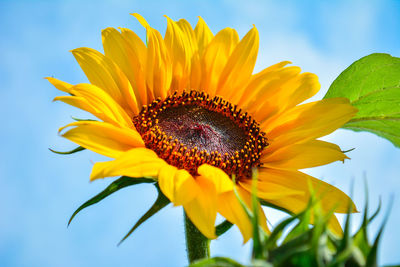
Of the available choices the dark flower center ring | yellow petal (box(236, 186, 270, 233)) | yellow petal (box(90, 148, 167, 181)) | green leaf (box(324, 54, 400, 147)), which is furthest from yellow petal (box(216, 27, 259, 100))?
yellow petal (box(90, 148, 167, 181))

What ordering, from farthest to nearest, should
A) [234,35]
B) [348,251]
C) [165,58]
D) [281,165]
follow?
[234,35]
[165,58]
[281,165]
[348,251]

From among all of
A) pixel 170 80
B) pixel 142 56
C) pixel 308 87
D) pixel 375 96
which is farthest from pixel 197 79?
pixel 375 96

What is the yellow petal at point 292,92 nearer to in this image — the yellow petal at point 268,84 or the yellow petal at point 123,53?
the yellow petal at point 268,84

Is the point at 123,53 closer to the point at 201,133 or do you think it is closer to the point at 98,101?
the point at 98,101

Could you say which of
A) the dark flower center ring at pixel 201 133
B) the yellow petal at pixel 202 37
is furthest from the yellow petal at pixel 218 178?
the yellow petal at pixel 202 37

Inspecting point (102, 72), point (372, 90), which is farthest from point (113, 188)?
point (372, 90)

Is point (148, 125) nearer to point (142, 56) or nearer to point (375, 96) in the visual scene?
point (142, 56)

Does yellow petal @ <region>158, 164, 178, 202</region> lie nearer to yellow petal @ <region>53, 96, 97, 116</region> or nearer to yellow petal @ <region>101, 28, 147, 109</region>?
yellow petal @ <region>53, 96, 97, 116</region>
